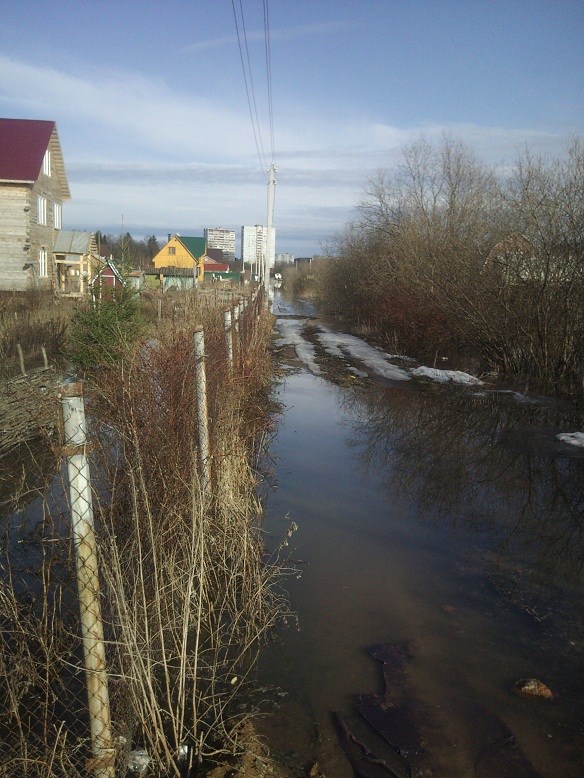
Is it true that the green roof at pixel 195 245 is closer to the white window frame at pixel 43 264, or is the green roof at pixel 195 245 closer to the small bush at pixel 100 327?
the white window frame at pixel 43 264

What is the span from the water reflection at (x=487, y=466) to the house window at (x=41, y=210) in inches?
865

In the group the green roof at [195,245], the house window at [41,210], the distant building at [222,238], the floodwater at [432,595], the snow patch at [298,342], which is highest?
the distant building at [222,238]

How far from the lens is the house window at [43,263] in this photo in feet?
97.5

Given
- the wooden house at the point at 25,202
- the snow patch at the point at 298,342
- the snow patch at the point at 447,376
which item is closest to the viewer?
the snow patch at the point at 447,376

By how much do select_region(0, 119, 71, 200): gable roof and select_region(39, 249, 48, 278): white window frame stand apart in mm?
3729

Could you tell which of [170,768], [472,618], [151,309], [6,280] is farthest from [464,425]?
[6,280]

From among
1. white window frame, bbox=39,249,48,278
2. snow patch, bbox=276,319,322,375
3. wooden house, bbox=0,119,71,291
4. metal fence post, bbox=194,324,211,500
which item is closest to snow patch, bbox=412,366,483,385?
snow patch, bbox=276,319,322,375

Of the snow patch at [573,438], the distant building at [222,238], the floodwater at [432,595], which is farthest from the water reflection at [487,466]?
the distant building at [222,238]

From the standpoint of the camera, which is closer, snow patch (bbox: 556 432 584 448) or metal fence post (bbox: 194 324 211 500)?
metal fence post (bbox: 194 324 211 500)

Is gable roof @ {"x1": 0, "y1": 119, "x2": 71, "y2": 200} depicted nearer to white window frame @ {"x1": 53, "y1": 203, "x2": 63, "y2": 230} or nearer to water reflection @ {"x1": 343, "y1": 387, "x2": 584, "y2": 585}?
white window frame @ {"x1": 53, "y1": 203, "x2": 63, "y2": 230}

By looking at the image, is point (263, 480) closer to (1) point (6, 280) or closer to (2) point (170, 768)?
(2) point (170, 768)

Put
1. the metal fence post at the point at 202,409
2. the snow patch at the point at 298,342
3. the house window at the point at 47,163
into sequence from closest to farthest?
the metal fence post at the point at 202,409 → the snow patch at the point at 298,342 → the house window at the point at 47,163

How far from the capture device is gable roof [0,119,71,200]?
27.2m

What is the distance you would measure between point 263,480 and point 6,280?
2412 centimetres
